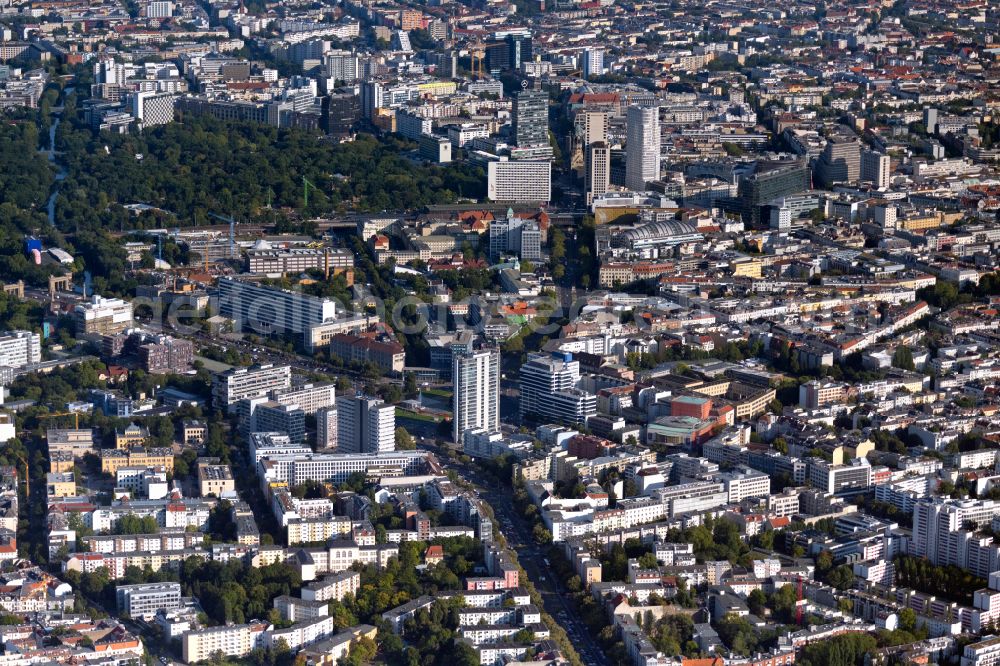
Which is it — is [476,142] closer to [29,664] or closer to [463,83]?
[463,83]

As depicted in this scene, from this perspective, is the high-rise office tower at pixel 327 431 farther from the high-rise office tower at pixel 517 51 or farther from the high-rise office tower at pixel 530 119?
the high-rise office tower at pixel 517 51

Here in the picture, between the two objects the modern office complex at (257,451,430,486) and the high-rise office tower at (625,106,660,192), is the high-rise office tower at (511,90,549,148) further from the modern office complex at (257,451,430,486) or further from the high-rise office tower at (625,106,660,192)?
the modern office complex at (257,451,430,486)

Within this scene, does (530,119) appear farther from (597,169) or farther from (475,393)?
(475,393)

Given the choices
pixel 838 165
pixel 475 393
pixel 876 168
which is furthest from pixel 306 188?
pixel 475 393

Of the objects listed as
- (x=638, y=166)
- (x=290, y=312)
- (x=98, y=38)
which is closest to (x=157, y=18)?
(x=98, y=38)

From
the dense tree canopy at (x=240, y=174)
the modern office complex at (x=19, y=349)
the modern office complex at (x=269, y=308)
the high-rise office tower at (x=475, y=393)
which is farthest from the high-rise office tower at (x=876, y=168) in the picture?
the modern office complex at (x=19, y=349)

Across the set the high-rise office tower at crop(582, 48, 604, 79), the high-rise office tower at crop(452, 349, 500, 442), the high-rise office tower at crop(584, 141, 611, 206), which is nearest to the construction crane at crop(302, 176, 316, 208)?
the high-rise office tower at crop(584, 141, 611, 206)
